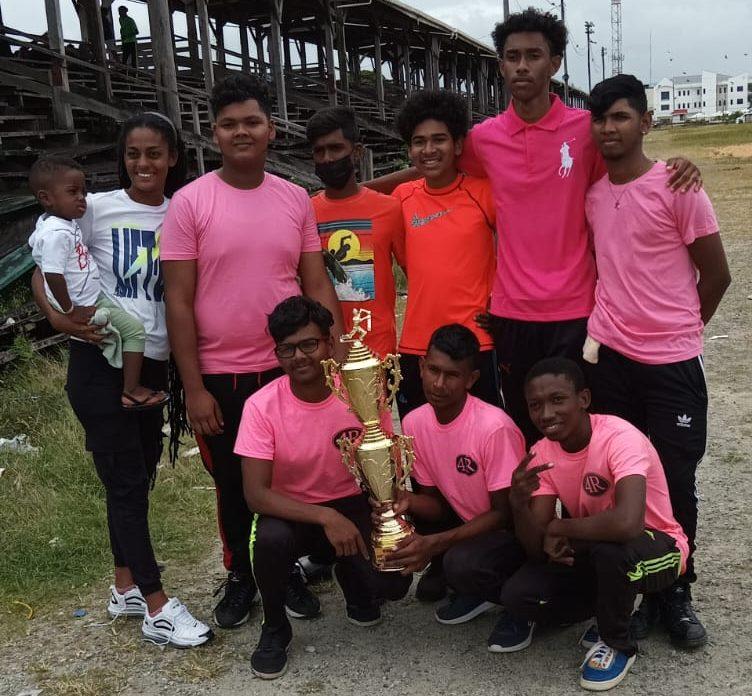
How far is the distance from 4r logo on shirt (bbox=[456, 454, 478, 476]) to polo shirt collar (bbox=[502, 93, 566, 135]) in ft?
4.08

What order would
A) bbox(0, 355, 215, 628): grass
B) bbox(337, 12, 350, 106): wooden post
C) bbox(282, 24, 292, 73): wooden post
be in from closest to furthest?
bbox(0, 355, 215, 628): grass, bbox(337, 12, 350, 106): wooden post, bbox(282, 24, 292, 73): wooden post

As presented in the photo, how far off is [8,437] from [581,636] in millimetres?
4191

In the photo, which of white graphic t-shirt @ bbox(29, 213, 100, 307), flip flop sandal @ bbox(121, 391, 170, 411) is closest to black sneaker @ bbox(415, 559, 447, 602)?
flip flop sandal @ bbox(121, 391, 170, 411)

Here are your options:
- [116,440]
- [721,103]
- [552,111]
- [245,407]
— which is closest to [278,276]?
[245,407]

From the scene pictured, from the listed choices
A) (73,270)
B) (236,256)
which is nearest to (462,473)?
(236,256)

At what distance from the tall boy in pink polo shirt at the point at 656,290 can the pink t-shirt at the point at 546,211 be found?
3.5 inches

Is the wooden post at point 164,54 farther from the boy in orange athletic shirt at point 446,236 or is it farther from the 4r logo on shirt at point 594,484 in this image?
the 4r logo on shirt at point 594,484

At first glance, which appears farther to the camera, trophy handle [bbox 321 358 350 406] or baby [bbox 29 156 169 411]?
baby [bbox 29 156 169 411]

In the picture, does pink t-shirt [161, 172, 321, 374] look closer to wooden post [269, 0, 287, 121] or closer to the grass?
the grass

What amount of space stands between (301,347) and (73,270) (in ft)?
2.88

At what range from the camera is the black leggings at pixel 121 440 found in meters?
3.16

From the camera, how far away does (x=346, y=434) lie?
3.16 meters

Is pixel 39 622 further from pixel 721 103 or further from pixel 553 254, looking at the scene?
pixel 721 103

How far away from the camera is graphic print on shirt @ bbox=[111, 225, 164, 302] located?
316cm
